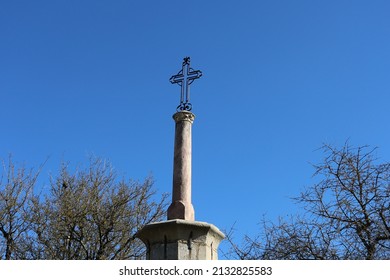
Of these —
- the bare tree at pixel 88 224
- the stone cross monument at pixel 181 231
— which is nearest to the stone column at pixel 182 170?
the stone cross monument at pixel 181 231

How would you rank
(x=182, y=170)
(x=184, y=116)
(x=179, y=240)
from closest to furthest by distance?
(x=179, y=240) < (x=182, y=170) < (x=184, y=116)

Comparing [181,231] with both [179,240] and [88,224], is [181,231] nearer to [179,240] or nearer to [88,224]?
[179,240]

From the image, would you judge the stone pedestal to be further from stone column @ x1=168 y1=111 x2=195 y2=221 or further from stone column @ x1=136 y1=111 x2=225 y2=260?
stone column @ x1=168 y1=111 x2=195 y2=221

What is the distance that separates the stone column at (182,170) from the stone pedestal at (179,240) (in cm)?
43

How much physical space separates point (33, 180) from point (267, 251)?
9.73 m

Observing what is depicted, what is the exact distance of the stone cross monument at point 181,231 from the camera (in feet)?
20.4

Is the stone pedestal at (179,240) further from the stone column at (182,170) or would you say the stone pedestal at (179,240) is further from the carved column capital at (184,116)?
the carved column capital at (184,116)

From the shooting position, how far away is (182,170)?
7.19 meters

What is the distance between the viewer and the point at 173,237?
6223 mm

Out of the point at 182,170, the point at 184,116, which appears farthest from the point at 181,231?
the point at 184,116

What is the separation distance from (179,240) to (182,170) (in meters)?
1.32

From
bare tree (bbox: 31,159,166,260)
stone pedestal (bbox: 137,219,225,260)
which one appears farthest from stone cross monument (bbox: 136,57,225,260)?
bare tree (bbox: 31,159,166,260)
